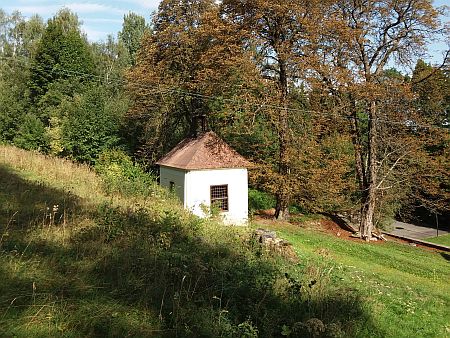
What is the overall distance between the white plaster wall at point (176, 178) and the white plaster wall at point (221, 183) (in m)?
0.43

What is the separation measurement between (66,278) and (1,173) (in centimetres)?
768

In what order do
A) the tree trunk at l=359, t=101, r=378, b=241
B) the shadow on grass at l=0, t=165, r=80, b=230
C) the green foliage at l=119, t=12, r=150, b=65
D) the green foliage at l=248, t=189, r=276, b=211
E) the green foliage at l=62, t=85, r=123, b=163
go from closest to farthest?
the shadow on grass at l=0, t=165, r=80, b=230, the tree trunk at l=359, t=101, r=378, b=241, the green foliage at l=62, t=85, r=123, b=163, the green foliage at l=248, t=189, r=276, b=211, the green foliage at l=119, t=12, r=150, b=65

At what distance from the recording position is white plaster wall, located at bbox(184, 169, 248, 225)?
64.4 feet

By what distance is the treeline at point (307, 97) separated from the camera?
67.2ft

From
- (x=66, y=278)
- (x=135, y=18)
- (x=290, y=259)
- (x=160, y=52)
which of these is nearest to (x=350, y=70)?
(x=160, y=52)

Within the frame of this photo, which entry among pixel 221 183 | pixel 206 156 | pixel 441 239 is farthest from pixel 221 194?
pixel 441 239

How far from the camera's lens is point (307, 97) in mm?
21859

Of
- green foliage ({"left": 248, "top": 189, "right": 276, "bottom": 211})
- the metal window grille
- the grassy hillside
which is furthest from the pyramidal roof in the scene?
the grassy hillside

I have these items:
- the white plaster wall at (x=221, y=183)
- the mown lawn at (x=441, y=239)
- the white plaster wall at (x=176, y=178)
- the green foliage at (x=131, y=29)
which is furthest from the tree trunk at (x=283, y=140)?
the green foliage at (x=131, y=29)

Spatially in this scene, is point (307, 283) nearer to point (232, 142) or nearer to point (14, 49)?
point (232, 142)

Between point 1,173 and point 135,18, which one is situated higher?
point 135,18

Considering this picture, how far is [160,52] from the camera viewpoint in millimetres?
25281

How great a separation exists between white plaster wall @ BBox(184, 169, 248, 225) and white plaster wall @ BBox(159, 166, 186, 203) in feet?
1.43

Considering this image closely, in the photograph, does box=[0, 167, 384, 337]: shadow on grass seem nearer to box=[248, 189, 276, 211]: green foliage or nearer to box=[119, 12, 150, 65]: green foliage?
box=[248, 189, 276, 211]: green foliage
